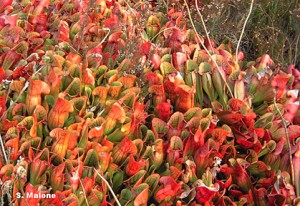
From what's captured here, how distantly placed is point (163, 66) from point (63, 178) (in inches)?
37.4

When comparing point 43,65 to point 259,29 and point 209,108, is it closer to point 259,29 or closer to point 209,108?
point 209,108

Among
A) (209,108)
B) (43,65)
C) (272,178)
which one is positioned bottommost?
(272,178)

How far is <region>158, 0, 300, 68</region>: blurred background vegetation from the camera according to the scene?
317 centimetres

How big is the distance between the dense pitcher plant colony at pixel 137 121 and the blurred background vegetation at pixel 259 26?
36cm

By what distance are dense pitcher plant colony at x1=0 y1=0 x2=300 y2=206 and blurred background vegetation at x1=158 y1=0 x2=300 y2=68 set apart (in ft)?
1.18

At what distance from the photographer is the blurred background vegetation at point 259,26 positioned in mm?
3174

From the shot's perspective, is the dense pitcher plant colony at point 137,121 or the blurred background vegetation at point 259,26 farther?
the blurred background vegetation at point 259,26

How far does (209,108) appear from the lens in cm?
242

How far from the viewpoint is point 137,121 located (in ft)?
7.54

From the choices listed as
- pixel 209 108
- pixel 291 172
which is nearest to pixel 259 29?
pixel 209 108

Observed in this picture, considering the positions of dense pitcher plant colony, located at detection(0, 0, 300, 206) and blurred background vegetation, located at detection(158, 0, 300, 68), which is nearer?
dense pitcher plant colony, located at detection(0, 0, 300, 206)

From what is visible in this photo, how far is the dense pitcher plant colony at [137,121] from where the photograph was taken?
6.60 feet

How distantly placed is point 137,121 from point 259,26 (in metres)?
1.59

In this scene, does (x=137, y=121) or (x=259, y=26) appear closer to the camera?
(x=137, y=121)
